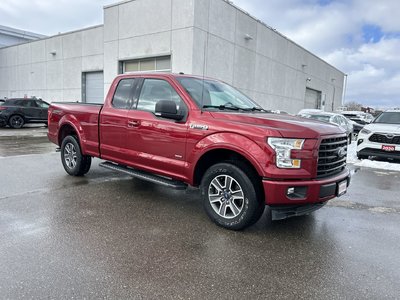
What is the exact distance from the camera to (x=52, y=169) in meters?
7.63

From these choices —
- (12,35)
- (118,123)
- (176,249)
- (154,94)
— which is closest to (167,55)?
(118,123)

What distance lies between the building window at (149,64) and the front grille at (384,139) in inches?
480

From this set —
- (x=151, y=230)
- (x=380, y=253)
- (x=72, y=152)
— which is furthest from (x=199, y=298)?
(x=72, y=152)

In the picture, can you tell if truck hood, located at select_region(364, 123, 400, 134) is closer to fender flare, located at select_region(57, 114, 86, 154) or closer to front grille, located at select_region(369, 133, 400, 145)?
front grille, located at select_region(369, 133, 400, 145)

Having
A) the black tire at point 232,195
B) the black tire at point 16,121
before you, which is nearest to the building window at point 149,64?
the black tire at point 16,121

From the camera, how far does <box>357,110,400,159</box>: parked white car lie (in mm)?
9430

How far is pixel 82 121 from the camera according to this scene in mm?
6359

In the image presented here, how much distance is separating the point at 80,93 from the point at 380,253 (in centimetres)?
2627

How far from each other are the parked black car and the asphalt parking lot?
46.1 feet

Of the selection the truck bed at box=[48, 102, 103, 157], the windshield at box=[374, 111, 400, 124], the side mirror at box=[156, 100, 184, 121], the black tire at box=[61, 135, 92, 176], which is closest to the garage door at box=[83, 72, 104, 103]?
the truck bed at box=[48, 102, 103, 157]

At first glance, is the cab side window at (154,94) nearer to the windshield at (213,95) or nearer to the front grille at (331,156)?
the windshield at (213,95)

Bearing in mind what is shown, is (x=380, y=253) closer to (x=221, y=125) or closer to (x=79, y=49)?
(x=221, y=125)

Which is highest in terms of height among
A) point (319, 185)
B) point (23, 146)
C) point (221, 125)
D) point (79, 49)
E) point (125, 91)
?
point (79, 49)

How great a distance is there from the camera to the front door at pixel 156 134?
4672 mm
